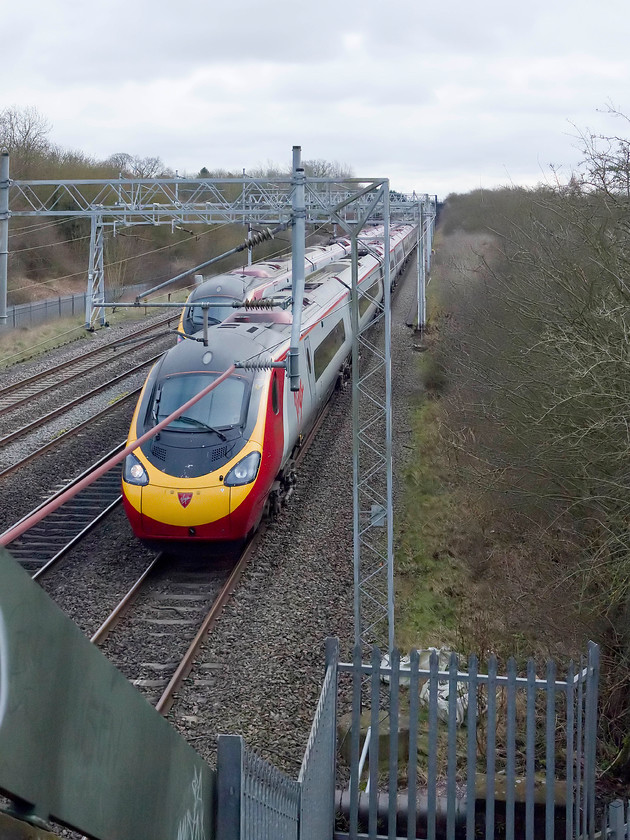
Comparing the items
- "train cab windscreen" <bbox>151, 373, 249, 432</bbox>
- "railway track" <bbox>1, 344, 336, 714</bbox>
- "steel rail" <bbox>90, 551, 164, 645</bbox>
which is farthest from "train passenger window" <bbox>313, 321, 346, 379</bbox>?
"steel rail" <bbox>90, 551, 164, 645</bbox>

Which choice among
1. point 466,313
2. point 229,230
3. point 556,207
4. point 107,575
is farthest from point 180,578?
point 229,230

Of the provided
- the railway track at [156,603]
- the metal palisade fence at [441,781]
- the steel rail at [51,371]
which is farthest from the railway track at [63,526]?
the metal palisade fence at [441,781]

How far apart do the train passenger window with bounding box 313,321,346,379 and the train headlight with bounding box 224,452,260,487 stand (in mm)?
5304

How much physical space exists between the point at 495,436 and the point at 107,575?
23.7 ft

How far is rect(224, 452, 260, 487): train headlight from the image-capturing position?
10.6 metres

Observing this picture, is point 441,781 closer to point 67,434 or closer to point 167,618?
point 167,618

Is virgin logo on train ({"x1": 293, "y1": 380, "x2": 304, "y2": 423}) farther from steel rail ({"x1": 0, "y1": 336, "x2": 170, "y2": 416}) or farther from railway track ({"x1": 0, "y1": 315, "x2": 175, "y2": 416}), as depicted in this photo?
steel rail ({"x1": 0, "y1": 336, "x2": 170, "y2": 416})

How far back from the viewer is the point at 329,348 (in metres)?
18.1

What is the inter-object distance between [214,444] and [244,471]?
1.82 feet

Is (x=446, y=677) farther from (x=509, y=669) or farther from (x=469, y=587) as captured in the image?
(x=469, y=587)

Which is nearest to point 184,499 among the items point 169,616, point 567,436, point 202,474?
point 202,474

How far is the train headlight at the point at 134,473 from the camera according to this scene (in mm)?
10680

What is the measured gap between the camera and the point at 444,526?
48.1ft

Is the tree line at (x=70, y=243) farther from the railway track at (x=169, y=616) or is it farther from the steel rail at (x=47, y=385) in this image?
the railway track at (x=169, y=616)
